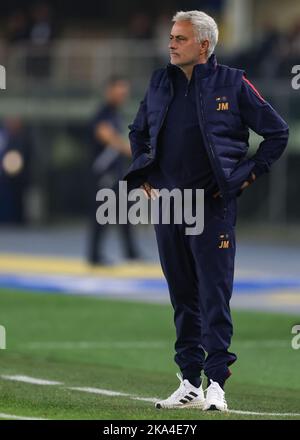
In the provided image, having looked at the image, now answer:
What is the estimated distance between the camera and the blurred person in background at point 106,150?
19.6 meters

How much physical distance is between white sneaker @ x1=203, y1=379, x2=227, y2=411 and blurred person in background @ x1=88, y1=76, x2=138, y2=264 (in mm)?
10471

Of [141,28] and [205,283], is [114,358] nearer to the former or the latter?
[205,283]

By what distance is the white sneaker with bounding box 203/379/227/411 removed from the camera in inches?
353

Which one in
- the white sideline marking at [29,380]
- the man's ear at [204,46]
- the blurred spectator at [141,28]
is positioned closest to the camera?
the man's ear at [204,46]

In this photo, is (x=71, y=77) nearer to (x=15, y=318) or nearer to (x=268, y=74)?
(x=268, y=74)

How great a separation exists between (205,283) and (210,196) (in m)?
0.50

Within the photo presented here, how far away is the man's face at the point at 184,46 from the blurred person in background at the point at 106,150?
10.3 m

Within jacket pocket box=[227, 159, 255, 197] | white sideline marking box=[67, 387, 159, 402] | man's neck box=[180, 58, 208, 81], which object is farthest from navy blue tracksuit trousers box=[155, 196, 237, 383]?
man's neck box=[180, 58, 208, 81]


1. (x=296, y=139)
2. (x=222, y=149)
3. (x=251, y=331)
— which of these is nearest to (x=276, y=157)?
(x=222, y=149)

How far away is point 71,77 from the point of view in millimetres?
Answer: 30203

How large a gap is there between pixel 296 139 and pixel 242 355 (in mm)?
13951

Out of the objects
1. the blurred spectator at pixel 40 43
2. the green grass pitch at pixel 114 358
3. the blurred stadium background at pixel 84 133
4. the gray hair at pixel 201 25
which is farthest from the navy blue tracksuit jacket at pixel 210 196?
the blurred spectator at pixel 40 43

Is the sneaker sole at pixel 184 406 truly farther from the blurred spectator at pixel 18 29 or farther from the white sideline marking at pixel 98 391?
the blurred spectator at pixel 18 29

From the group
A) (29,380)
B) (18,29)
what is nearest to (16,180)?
(18,29)
